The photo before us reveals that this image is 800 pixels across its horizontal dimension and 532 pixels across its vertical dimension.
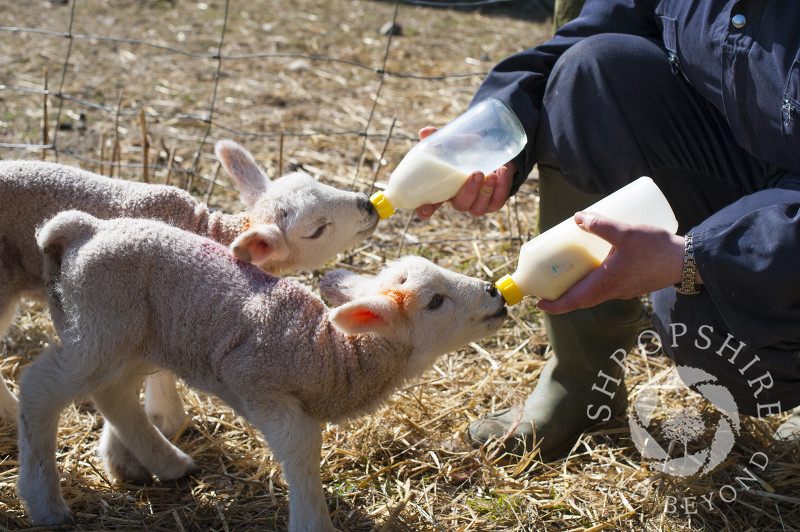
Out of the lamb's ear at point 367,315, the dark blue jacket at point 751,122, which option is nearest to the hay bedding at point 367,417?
the lamb's ear at point 367,315

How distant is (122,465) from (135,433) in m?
0.17

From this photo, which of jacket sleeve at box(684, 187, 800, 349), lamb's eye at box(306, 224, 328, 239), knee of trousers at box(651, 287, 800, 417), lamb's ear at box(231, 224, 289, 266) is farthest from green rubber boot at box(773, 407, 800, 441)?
lamb's ear at box(231, 224, 289, 266)

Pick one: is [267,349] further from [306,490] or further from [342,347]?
[306,490]

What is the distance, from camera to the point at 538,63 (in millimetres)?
3160

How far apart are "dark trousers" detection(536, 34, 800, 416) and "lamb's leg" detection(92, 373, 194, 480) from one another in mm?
1776

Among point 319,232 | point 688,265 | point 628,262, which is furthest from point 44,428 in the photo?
point 688,265

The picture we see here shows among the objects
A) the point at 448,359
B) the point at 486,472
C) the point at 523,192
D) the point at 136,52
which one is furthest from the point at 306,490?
the point at 136,52

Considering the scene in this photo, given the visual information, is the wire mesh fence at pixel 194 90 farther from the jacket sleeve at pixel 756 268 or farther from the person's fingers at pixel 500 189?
the jacket sleeve at pixel 756 268

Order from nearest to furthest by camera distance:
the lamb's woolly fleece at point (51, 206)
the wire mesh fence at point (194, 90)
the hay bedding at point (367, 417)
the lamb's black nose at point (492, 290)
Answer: the lamb's black nose at point (492, 290)
the hay bedding at point (367, 417)
the lamb's woolly fleece at point (51, 206)
the wire mesh fence at point (194, 90)

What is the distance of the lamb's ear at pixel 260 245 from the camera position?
2.75 m

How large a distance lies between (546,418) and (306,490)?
3.61 feet

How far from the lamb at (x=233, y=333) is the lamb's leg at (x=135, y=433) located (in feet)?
0.55

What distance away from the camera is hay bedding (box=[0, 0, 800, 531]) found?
273 centimetres

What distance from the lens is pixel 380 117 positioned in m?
6.11
